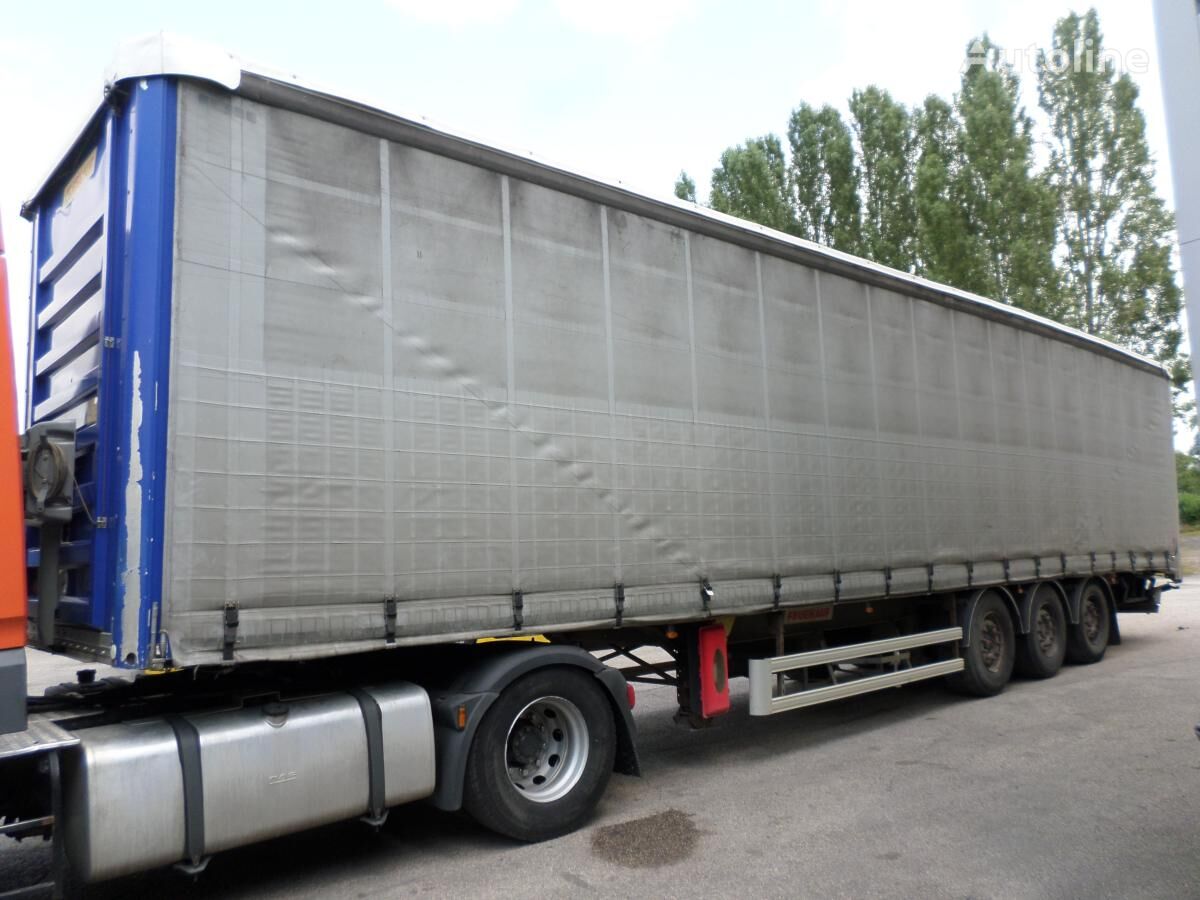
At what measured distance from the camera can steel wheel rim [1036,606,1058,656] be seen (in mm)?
10080

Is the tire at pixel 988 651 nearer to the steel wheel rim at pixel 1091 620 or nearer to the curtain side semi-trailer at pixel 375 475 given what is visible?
the curtain side semi-trailer at pixel 375 475

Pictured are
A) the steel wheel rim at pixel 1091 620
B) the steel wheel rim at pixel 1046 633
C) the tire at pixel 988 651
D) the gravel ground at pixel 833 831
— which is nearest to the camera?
the gravel ground at pixel 833 831

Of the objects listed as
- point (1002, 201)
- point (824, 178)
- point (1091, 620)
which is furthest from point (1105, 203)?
point (1091, 620)

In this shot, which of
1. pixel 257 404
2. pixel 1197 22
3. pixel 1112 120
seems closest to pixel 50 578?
pixel 257 404

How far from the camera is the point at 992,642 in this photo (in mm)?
9391

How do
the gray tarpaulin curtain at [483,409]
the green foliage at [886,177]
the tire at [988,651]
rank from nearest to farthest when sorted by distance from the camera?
the gray tarpaulin curtain at [483,409]
the tire at [988,651]
the green foliage at [886,177]

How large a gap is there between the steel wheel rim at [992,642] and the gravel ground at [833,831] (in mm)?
1152

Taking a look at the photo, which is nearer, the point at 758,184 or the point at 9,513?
the point at 9,513

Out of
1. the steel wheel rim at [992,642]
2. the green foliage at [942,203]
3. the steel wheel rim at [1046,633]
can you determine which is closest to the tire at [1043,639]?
the steel wheel rim at [1046,633]

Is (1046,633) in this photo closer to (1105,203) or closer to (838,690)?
(838,690)

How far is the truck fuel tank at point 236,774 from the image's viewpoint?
12.5 ft

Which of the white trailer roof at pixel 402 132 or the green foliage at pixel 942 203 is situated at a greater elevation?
the green foliage at pixel 942 203

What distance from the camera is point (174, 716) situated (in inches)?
168

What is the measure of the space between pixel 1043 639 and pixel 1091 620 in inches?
62.5
